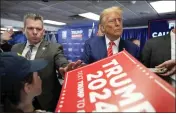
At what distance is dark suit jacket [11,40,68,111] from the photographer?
4.91 feet

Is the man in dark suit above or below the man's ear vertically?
above

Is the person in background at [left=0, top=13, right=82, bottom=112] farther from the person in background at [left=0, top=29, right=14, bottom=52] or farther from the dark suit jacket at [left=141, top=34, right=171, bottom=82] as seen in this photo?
the dark suit jacket at [left=141, top=34, right=171, bottom=82]

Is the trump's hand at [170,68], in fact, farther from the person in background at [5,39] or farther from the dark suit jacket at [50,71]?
the person in background at [5,39]

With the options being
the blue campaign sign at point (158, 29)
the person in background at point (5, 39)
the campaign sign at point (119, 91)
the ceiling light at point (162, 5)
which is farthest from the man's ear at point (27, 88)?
the ceiling light at point (162, 5)

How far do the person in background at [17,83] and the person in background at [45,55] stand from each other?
1.82ft

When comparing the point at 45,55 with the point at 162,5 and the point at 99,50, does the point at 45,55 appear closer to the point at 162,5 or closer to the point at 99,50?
the point at 99,50

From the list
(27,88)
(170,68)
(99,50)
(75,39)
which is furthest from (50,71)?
(75,39)

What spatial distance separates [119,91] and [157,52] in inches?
37.1

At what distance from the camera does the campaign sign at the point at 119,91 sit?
404 millimetres

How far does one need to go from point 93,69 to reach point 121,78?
161mm

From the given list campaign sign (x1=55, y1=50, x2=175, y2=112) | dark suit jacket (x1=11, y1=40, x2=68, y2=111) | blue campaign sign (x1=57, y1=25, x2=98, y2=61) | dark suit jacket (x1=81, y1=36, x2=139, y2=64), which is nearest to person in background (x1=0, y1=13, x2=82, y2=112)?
dark suit jacket (x1=11, y1=40, x2=68, y2=111)

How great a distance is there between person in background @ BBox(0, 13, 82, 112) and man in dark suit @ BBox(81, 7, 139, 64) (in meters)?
0.22

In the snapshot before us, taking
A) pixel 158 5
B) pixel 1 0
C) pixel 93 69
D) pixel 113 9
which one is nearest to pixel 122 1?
pixel 158 5

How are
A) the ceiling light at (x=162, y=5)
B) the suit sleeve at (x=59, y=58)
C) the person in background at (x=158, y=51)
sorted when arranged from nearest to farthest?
the person in background at (x=158, y=51)
the suit sleeve at (x=59, y=58)
the ceiling light at (x=162, y=5)
